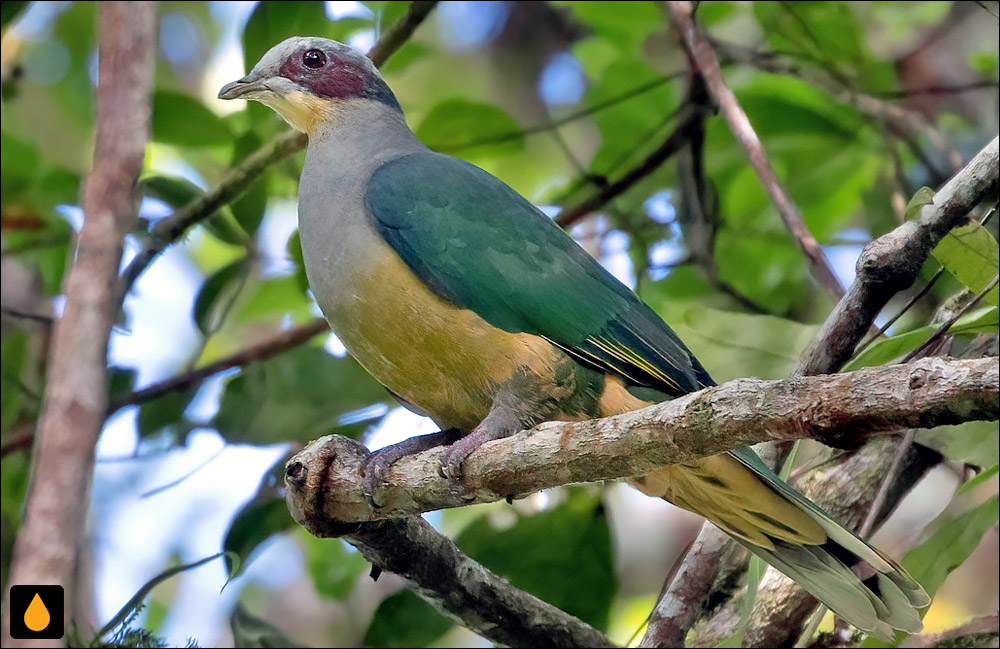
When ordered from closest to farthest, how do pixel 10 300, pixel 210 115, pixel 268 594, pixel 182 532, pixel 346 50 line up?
pixel 346 50 → pixel 210 115 → pixel 10 300 → pixel 182 532 → pixel 268 594

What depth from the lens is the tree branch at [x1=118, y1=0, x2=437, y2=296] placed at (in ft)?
13.5

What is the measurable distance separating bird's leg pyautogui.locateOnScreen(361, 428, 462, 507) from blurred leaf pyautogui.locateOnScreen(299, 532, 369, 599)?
155cm

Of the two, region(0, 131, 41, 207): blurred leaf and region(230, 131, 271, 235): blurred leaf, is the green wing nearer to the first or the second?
region(230, 131, 271, 235): blurred leaf

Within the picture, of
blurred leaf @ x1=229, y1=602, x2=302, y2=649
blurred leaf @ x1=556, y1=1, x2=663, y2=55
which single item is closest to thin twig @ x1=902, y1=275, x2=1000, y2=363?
blurred leaf @ x1=229, y1=602, x2=302, y2=649

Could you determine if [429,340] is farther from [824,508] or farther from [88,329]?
[824,508]

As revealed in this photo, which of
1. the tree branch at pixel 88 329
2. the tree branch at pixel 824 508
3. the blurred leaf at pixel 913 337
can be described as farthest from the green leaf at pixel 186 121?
the blurred leaf at pixel 913 337

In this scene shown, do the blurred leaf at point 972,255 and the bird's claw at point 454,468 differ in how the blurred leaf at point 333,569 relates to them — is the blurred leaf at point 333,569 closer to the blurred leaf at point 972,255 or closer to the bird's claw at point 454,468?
the bird's claw at point 454,468

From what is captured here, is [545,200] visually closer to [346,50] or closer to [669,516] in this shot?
[346,50]

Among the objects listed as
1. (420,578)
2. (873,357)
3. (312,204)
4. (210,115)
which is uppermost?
(210,115)

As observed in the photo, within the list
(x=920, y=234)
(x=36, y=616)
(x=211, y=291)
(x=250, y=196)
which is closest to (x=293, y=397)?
(x=211, y=291)

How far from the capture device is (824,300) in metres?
5.26

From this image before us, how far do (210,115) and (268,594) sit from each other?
4143 millimetres

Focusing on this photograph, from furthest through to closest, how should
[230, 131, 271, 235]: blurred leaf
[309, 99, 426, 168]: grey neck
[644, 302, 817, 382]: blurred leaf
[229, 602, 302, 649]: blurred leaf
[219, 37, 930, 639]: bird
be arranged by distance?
[230, 131, 271, 235]: blurred leaf → [229, 602, 302, 649]: blurred leaf → [644, 302, 817, 382]: blurred leaf → [309, 99, 426, 168]: grey neck → [219, 37, 930, 639]: bird

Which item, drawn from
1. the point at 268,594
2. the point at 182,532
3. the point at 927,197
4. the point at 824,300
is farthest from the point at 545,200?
the point at 268,594
